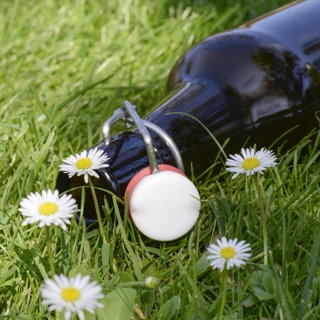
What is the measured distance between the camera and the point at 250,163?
116 centimetres

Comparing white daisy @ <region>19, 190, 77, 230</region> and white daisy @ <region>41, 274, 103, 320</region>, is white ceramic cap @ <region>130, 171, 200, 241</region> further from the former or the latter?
white daisy @ <region>41, 274, 103, 320</region>

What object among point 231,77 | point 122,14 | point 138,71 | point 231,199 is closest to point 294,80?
point 231,77

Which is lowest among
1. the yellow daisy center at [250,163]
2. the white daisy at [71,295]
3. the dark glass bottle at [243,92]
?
the white daisy at [71,295]

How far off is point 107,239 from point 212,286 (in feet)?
0.71

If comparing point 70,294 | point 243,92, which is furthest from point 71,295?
point 243,92

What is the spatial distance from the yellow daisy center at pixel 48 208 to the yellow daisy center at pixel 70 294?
177 millimetres

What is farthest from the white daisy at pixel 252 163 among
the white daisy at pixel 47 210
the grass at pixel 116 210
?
the white daisy at pixel 47 210

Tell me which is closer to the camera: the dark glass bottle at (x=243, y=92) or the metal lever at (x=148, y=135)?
the metal lever at (x=148, y=135)

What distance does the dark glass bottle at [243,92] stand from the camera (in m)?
1.40

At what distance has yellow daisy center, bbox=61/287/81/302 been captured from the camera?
2.88 ft

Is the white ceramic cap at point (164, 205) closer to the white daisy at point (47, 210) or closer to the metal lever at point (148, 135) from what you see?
the metal lever at point (148, 135)

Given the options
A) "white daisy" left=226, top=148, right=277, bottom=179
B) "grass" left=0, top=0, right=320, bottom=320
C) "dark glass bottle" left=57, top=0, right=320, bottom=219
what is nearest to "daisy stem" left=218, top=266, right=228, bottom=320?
"grass" left=0, top=0, right=320, bottom=320

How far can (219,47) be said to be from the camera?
1562 millimetres

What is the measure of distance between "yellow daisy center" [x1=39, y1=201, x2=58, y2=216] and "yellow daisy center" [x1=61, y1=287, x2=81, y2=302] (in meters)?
0.18
